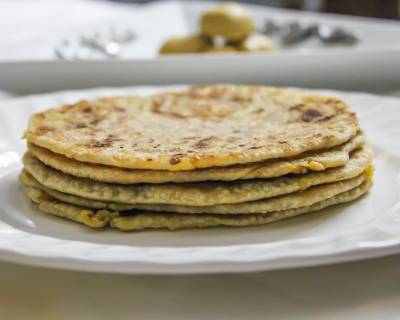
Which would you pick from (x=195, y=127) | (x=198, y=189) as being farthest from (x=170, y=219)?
(x=195, y=127)

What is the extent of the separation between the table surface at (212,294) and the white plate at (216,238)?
7 centimetres

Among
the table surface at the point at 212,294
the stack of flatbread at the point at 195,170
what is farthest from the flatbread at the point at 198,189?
the table surface at the point at 212,294

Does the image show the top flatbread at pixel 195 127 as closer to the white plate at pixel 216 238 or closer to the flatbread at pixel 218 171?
the flatbread at pixel 218 171

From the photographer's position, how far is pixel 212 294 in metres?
1.26

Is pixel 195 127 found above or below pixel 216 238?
above

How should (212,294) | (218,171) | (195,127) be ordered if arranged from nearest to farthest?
(212,294), (218,171), (195,127)

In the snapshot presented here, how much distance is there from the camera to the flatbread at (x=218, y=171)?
137cm

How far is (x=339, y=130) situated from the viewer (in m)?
1.53

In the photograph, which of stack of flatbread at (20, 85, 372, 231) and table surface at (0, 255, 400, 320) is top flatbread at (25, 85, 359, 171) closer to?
stack of flatbread at (20, 85, 372, 231)

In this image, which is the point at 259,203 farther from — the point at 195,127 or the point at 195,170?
the point at 195,127

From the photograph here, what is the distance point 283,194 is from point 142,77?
1.33m

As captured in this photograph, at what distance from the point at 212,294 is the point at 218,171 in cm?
24

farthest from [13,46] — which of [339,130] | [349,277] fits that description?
[349,277]

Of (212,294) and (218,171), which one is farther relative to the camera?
(218,171)
